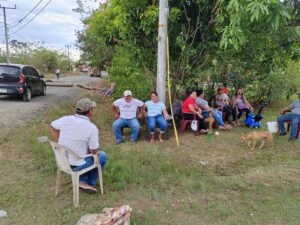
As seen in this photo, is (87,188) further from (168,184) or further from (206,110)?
(206,110)

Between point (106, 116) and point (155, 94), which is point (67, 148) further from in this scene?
point (106, 116)

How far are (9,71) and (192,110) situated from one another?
7.56 meters

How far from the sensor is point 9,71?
458 inches

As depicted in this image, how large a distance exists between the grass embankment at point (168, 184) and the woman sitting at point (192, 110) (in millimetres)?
1001

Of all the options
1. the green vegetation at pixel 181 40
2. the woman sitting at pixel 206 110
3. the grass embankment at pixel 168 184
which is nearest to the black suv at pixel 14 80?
the green vegetation at pixel 181 40

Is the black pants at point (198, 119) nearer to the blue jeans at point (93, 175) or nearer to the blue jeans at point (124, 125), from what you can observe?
the blue jeans at point (124, 125)

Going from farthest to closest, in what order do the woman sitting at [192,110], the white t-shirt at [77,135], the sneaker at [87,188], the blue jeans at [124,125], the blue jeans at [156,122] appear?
the woman sitting at [192,110]
the blue jeans at [156,122]
the blue jeans at [124,125]
the sneaker at [87,188]
the white t-shirt at [77,135]

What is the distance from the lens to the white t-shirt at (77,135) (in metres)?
3.94

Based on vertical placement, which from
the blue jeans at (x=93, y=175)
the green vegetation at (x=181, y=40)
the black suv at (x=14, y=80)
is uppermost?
the green vegetation at (x=181, y=40)

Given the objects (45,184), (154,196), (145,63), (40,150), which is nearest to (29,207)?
(45,184)

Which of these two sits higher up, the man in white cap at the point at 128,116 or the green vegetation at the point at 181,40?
the green vegetation at the point at 181,40

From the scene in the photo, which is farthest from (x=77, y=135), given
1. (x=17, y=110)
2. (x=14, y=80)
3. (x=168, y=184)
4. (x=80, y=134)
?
(x=14, y=80)

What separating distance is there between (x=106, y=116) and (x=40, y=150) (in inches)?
167

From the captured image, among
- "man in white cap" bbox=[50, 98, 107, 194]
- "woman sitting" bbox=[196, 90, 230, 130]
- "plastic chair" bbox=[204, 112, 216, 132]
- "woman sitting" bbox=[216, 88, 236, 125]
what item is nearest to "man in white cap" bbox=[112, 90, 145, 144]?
"woman sitting" bbox=[196, 90, 230, 130]
